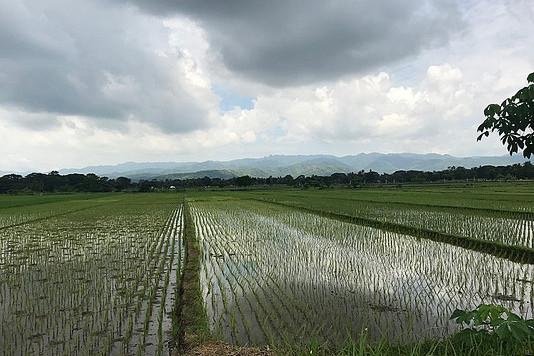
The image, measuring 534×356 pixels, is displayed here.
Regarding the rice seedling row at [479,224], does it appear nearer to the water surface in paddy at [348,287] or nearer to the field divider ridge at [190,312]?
the water surface in paddy at [348,287]

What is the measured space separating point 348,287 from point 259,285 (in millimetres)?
1535

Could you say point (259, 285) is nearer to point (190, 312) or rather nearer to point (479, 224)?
point (190, 312)

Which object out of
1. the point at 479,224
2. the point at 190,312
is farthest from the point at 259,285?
the point at 479,224

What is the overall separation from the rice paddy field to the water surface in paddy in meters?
0.03

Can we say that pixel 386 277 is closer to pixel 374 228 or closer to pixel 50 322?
pixel 50 322

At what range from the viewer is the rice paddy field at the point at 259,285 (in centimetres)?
488

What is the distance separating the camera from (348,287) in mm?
6926

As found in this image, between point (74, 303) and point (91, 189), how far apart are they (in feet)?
252

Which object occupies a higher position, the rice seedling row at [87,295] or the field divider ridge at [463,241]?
the rice seedling row at [87,295]

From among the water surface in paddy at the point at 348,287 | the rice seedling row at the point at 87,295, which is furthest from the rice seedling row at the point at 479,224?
the rice seedling row at the point at 87,295

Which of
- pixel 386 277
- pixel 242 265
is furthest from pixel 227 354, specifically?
pixel 242 265

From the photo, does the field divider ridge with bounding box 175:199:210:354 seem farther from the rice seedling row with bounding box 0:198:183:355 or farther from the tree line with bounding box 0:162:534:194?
the tree line with bounding box 0:162:534:194

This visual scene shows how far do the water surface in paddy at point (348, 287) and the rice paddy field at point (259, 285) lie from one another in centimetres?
3

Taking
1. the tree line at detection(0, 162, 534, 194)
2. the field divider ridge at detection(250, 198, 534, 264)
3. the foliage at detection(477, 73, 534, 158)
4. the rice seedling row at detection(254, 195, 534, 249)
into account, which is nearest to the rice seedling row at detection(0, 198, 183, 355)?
the foliage at detection(477, 73, 534, 158)
